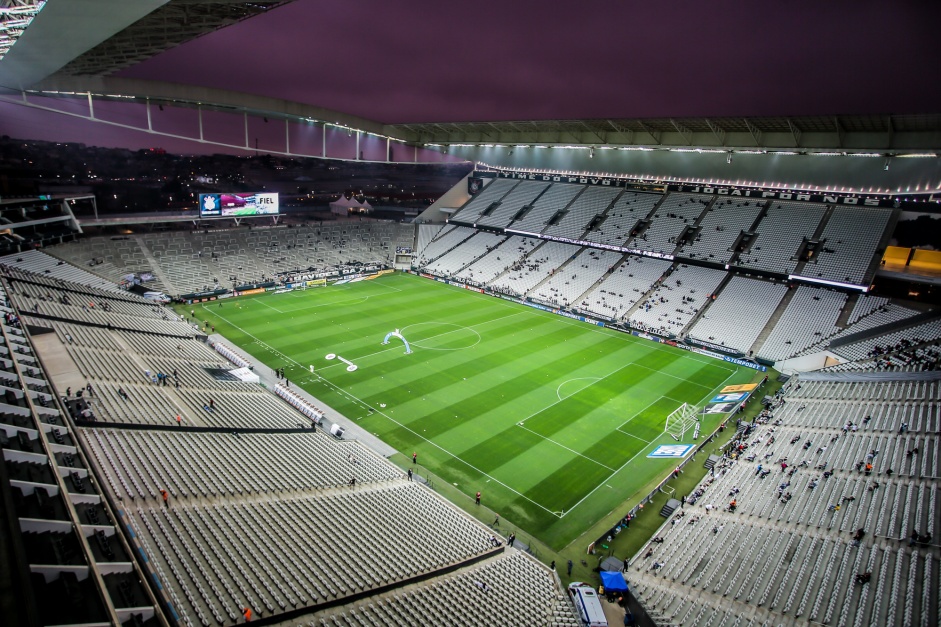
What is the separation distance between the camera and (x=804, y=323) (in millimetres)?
37188

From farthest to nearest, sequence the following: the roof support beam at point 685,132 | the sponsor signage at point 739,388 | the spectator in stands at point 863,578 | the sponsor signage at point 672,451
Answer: the roof support beam at point 685,132, the sponsor signage at point 739,388, the sponsor signage at point 672,451, the spectator in stands at point 863,578

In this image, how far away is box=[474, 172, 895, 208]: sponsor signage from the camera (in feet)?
141

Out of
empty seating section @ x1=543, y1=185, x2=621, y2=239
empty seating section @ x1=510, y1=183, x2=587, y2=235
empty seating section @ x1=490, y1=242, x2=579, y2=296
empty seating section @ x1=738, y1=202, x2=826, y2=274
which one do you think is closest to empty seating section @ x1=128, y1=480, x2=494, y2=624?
empty seating section @ x1=490, y1=242, x2=579, y2=296

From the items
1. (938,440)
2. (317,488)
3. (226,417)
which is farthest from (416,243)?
(938,440)

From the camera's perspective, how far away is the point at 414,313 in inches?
1698

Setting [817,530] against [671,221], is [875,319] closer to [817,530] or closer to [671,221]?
[671,221]

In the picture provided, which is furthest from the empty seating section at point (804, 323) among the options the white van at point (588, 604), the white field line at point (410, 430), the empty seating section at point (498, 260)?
the white van at point (588, 604)

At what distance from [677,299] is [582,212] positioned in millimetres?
17964

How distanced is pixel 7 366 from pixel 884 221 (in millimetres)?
53285

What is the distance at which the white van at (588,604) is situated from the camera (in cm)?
1423

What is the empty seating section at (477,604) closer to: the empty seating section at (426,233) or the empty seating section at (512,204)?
the empty seating section at (512,204)

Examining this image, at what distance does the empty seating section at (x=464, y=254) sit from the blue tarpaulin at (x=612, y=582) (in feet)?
139

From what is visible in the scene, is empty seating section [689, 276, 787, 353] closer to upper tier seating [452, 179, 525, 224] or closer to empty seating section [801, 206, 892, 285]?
empty seating section [801, 206, 892, 285]

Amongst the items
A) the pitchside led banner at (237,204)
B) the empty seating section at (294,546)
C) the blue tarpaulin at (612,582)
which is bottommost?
→ the blue tarpaulin at (612,582)
